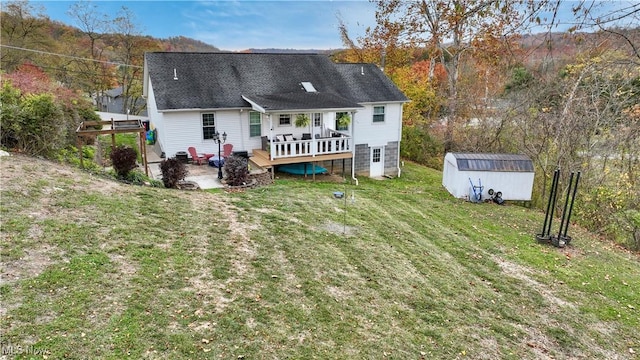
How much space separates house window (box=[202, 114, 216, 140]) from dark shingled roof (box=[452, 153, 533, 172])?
10.2m

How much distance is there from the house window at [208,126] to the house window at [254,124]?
5.22ft

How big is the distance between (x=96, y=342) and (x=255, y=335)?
1828 mm

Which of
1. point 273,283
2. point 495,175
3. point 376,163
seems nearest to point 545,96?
point 495,175

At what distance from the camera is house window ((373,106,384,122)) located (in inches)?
747

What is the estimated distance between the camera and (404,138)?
82.3ft

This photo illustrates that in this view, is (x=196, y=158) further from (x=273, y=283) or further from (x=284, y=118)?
(x=273, y=283)

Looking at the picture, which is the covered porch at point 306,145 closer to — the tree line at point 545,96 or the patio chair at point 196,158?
the patio chair at point 196,158

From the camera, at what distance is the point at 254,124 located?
55.3ft

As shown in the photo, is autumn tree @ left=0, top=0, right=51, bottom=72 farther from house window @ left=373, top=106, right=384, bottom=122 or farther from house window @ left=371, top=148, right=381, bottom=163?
house window @ left=371, top=148, right=381, bottom=163

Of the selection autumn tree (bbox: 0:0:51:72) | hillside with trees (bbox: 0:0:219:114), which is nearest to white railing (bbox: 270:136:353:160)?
hillside with trees (bbox: 0:0:219:114)

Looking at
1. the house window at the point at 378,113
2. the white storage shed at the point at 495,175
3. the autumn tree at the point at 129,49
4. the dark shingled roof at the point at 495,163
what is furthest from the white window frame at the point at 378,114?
the autumn tree at the point at 129,49

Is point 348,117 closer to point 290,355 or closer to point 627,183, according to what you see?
point 627,183

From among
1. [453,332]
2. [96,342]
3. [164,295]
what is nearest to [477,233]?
[453,332]

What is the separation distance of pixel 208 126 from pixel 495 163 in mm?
11721
